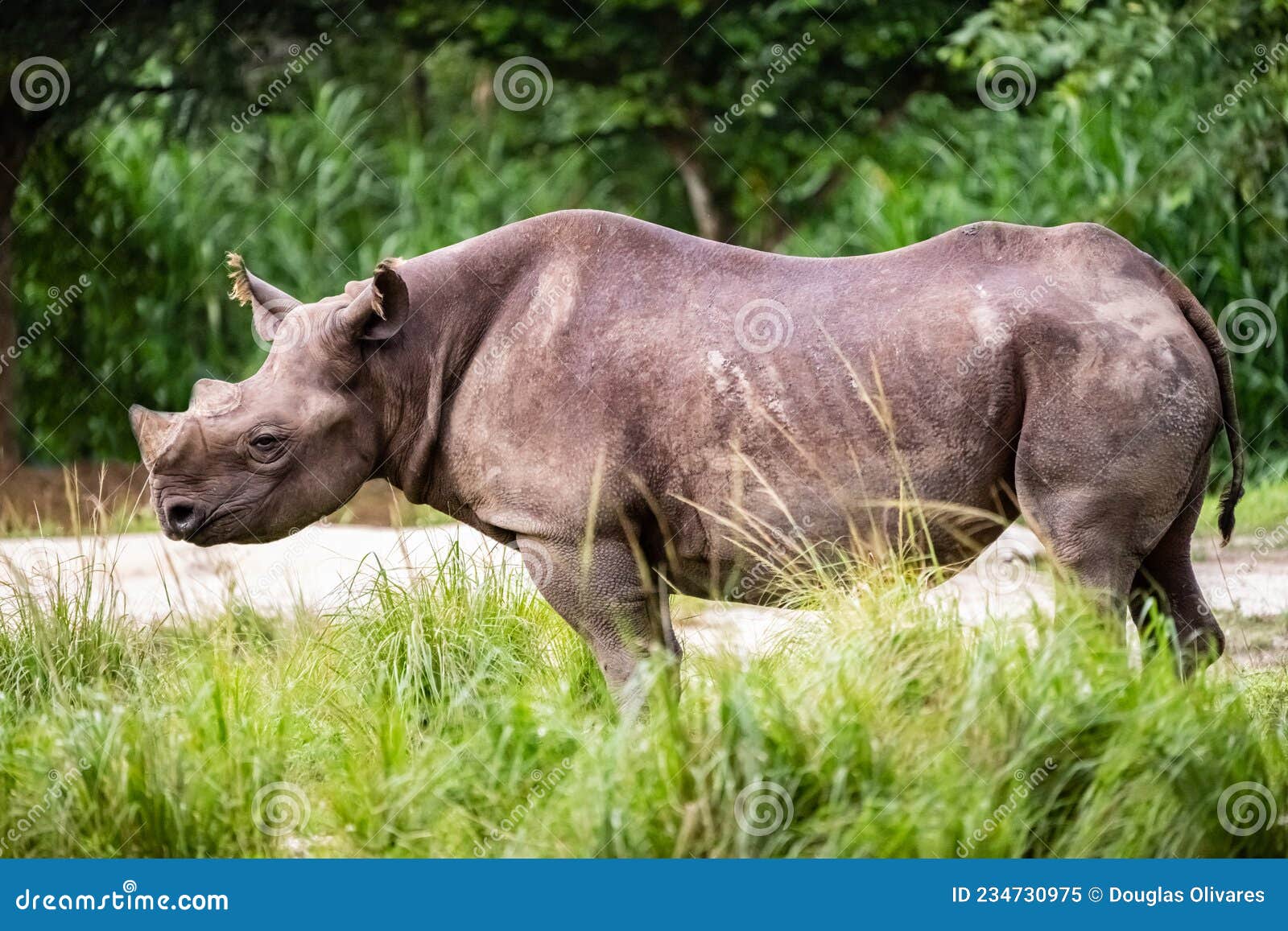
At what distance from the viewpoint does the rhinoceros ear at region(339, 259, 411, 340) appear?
508cm

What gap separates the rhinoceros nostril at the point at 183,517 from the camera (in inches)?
201

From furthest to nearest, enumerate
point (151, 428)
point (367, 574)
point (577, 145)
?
point (577, 145) → point (367, 574) → point (151, 428)

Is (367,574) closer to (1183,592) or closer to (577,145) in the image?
(1183,592)

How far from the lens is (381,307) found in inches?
203

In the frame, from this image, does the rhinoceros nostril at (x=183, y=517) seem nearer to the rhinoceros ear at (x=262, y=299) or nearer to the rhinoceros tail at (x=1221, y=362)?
the rhinoceros ear at (x=262, y=299)

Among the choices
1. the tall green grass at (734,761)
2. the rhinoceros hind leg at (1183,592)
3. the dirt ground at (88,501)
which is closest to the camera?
the tall green grass at (734,761)

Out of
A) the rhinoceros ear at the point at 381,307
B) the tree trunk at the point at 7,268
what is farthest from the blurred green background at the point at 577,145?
the rhinoceros ear at the point at 381,307

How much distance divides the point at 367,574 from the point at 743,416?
317cm

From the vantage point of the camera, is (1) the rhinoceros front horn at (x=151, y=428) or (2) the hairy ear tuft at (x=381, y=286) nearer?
(2) the hairy ear tuft at (x=381, y=286)

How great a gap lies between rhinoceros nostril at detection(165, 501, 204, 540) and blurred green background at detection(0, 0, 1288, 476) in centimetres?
548

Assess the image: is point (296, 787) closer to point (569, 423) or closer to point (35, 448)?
point (569, 423)

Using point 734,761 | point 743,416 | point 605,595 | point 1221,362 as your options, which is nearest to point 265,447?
point 605,595

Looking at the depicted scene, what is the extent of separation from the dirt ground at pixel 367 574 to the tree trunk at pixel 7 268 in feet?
7.44

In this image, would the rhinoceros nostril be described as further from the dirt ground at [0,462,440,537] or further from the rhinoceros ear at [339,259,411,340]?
the dirt ground at [0,462,440,537]
